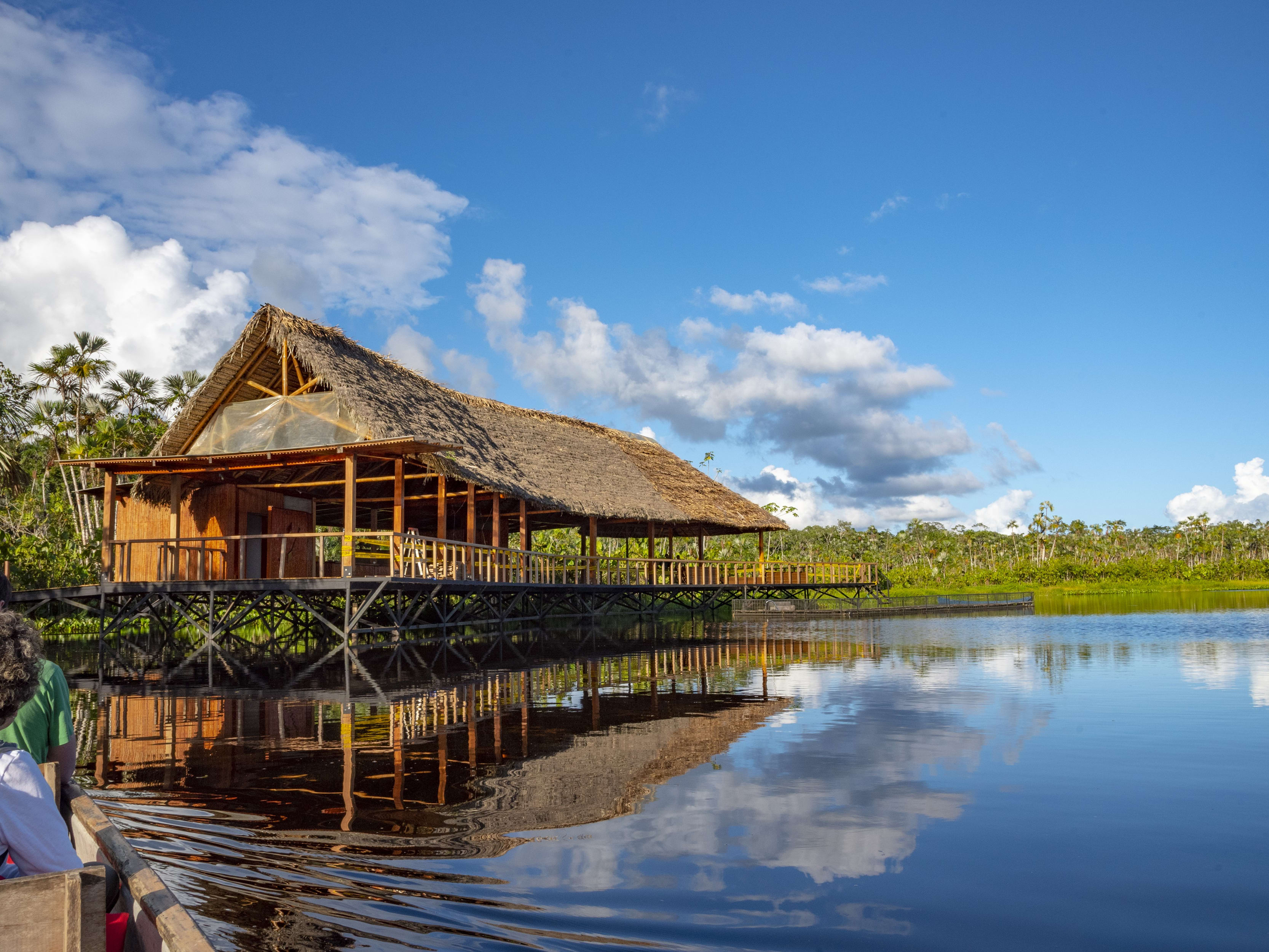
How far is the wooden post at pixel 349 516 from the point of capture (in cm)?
1388

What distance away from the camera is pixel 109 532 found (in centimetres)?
1597

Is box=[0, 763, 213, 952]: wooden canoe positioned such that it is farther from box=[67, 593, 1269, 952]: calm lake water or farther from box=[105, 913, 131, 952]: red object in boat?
box=[67, 593, 1269, 952]: calm lake water

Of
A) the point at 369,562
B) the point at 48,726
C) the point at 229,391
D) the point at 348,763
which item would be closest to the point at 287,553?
the point at 369,562

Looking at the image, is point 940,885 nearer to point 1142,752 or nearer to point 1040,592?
point 1142,752

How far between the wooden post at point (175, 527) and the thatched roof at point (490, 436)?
1.24 metres

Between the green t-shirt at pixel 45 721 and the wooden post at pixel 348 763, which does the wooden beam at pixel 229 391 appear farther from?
the green t-shirt at pixel 45 721

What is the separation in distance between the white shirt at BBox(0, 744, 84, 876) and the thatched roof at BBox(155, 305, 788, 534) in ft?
42.3

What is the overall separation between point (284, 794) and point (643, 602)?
2485 centimetres

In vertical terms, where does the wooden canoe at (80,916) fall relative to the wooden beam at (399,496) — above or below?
below

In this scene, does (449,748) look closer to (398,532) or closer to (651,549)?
(398,532)

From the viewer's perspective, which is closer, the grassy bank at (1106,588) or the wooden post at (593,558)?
the wooden post at (593,558)

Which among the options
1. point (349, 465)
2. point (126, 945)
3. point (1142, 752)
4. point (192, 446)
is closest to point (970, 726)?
point (1142, 752)

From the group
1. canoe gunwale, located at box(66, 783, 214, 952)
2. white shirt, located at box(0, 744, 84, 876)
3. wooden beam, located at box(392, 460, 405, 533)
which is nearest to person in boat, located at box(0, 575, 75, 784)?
canoe gunwale, located at box(66, 783, 214, 952)

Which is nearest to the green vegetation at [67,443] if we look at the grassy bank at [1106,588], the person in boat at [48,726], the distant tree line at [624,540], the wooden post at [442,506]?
the distant tree line at [624,540]
